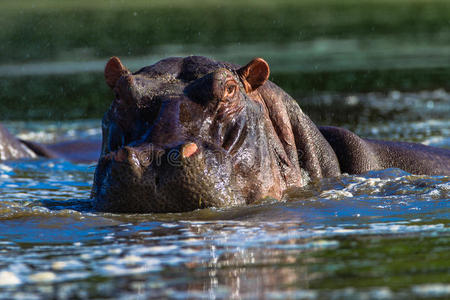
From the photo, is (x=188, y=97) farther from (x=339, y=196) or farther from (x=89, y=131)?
(x=89, y=131)

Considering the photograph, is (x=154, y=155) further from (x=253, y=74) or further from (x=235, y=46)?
(x=235, y=46)

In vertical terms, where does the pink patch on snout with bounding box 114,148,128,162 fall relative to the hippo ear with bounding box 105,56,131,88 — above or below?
below

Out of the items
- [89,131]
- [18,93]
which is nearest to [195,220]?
[89,131]

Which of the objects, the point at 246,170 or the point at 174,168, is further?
the point at 246,170

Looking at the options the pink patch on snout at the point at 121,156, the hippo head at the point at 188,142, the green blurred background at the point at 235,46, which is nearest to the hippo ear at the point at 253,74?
the hippo head at the point at 188,142

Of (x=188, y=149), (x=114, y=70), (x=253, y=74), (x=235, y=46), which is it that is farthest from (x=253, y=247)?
(x=235, y=46)

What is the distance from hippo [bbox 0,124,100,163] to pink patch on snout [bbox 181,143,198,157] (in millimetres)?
5171

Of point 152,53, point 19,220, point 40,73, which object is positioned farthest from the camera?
point 152,53

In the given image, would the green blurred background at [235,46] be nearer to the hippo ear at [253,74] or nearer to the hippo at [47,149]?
the hippo at [47,149]

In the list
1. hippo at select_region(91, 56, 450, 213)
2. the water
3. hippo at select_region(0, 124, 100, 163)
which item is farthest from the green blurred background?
the water

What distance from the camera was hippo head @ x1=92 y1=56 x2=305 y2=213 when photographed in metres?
5.15

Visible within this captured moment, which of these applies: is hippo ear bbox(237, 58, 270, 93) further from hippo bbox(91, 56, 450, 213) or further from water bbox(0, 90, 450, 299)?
water bbox(0, 90, 450, 299)

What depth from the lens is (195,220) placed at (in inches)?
206

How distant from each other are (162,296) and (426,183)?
11.0ft
